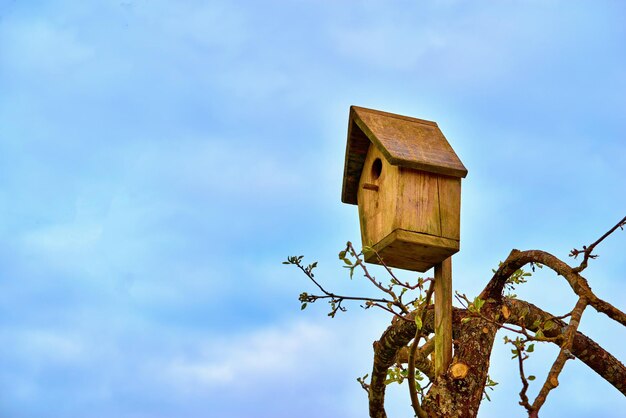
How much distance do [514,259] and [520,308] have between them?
64 cm

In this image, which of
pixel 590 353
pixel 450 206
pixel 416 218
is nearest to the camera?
pixel 416 218

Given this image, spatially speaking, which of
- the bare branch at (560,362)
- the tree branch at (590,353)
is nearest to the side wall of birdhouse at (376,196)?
the tree branch at (590,353)

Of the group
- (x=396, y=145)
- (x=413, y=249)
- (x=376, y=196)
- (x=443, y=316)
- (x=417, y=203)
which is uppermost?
(x=396, y=145)

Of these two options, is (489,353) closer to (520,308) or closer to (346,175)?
(520,308)

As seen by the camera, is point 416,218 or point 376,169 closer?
point 416,218

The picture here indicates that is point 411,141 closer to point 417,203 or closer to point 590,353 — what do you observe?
point 417,203

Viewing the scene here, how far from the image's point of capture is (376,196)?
633cm

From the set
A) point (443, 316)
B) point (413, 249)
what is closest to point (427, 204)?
point (413, 249)

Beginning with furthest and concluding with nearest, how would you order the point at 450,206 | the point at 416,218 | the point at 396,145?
the point at 396,145
the point at 450,206
the point at 416,218

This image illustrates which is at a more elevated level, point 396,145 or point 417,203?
point 396,145

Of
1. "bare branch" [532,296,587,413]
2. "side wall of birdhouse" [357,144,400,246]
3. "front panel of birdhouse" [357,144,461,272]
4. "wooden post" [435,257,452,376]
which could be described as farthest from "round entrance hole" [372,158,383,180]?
"bare branch" [532,296,587,413]

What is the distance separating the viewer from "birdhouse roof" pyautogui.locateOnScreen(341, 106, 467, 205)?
586 cm

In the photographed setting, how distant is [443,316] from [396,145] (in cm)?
130

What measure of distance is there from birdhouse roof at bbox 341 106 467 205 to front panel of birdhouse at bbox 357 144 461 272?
78mm
